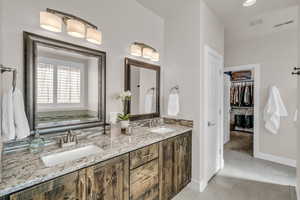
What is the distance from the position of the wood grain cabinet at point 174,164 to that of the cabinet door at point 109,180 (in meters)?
0.55

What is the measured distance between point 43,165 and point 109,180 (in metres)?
0.51

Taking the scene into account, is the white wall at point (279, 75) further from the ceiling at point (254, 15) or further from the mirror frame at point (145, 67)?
the mirror frame at point (145, 67)

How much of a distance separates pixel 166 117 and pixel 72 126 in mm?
1602

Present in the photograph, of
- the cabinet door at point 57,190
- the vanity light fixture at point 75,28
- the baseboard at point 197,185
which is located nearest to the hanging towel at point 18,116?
the cabinet door at point 57,190

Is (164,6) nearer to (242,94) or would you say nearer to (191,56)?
(191,56)

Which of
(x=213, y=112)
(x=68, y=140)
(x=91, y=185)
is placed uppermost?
(x=213, y=112)

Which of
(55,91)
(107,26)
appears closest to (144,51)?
(107,26)

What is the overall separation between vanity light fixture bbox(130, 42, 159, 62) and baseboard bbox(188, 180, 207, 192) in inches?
81.5

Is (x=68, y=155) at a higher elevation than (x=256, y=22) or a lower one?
lower

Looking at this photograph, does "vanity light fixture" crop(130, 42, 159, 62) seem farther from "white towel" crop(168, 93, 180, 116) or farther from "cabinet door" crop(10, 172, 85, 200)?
"cabinet door" crop(10, 172, 85, 200)

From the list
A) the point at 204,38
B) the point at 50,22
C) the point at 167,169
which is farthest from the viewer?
the point at 204,38

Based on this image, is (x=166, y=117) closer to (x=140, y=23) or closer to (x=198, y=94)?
(x=198, y=94)

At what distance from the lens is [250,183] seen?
2.47 meters

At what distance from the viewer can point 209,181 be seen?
254 cm
